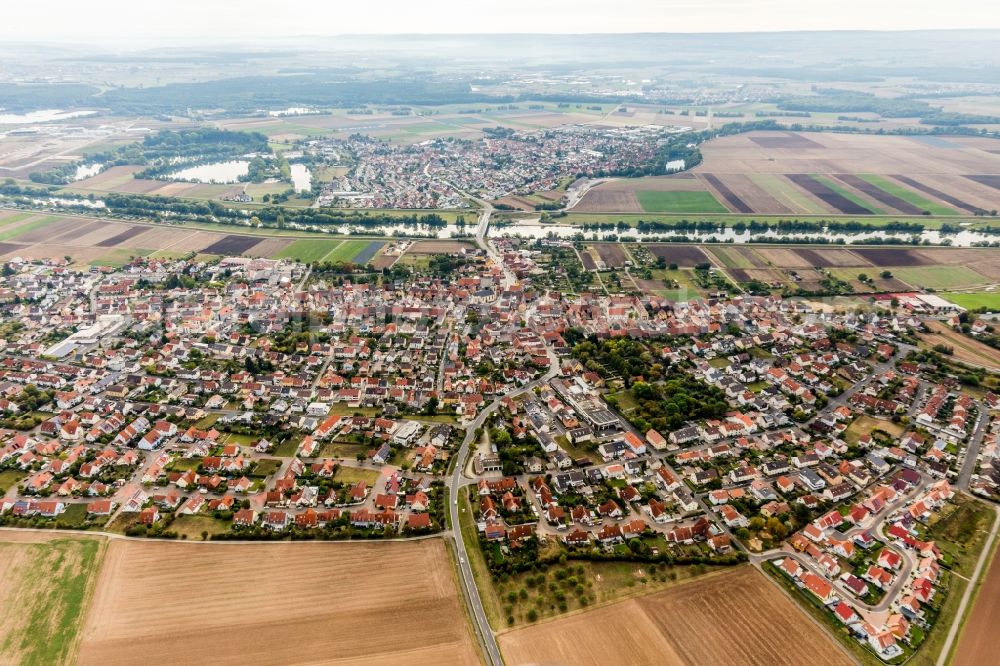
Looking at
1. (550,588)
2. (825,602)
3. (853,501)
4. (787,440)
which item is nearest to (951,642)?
(825,602)

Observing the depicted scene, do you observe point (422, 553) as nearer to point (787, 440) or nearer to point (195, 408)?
point (195, 408)

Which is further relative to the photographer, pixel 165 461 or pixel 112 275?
pixel 112 275

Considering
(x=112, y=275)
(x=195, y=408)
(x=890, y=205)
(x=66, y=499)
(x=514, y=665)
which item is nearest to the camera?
(x=514, y=665)

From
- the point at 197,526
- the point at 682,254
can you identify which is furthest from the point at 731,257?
the point at 197,526

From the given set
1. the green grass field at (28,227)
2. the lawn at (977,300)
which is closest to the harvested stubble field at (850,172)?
the lawn at (977,300)

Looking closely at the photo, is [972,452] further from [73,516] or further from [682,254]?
[73,516]

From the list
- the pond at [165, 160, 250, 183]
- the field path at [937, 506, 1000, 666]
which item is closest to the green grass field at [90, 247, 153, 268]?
the pond at [165, 160, 250, 183]

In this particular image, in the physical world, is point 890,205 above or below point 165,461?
above

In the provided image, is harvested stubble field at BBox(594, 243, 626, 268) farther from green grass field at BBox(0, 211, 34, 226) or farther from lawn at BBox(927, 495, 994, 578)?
green grass field at BBox(0, 211, 34, 226)

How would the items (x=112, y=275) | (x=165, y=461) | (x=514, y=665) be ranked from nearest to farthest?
(x=514, y=665) → (x=165, y=461) → (x=112, y=275)
